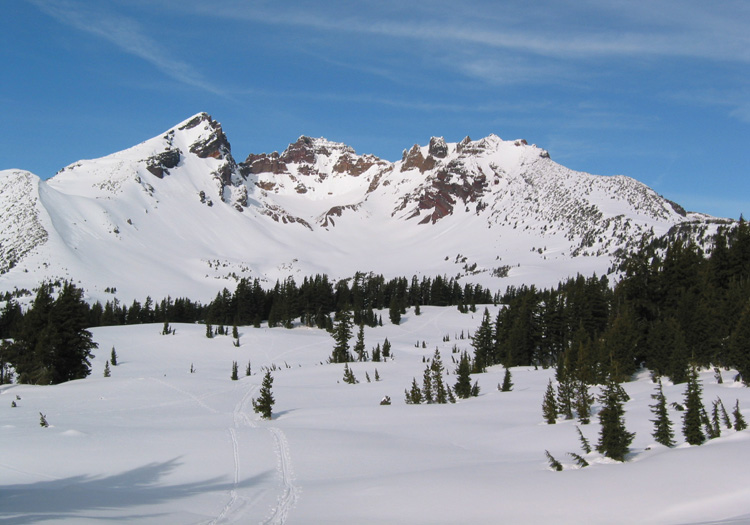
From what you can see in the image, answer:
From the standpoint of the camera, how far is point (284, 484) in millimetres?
16125

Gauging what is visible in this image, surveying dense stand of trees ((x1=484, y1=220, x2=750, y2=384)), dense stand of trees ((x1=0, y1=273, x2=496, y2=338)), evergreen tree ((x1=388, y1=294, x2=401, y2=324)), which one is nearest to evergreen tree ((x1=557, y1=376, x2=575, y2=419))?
dense stand of trees ((x1=484, y1=220, x2=750, y2=384))

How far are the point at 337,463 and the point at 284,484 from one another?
134 inches

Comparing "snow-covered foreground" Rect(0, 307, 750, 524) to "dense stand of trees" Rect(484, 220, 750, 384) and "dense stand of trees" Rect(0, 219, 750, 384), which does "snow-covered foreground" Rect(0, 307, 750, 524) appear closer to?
"dense stand of trees" Rect(0, 219, 750, 384)

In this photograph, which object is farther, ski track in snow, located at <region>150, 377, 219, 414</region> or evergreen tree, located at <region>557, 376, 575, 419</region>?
ski track in snow, located at <region>150, 377, 219, 414</region>

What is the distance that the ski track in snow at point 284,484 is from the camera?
12.7m

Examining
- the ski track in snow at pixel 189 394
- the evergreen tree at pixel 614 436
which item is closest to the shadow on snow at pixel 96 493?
the evergreen tree at pixel 614 436

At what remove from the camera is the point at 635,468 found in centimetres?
1451

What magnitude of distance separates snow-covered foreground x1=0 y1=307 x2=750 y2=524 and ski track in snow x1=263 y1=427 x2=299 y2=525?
0.06 metres

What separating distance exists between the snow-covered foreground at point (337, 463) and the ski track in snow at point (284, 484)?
0.06 metres

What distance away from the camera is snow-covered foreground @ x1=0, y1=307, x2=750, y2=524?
39.0 ft

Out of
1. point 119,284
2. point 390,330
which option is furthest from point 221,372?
point 119,284

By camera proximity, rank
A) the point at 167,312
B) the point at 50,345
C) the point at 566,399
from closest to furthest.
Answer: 1. the point at 566,399
2. the point at 50,345
3. the point at 167,312

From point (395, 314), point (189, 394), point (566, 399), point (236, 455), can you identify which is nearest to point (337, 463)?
point (236, 455)

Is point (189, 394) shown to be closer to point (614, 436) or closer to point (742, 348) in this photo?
point (614, 436)
